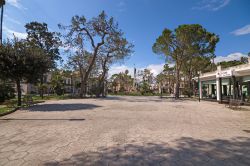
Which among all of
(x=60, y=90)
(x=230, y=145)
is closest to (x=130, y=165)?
(x=230, y=145)

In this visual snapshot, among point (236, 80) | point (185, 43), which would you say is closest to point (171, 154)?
point (236, 80)

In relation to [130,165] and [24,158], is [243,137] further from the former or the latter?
[24,158]

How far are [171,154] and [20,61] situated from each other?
42.4 feet

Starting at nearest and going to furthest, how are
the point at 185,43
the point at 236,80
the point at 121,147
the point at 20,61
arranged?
the point at 121,147
the point at 20,61
the point at 236,80
the point at 185,43

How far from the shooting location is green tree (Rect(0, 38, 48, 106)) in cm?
1252

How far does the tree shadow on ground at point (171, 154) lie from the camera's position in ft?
11.4

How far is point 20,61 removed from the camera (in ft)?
41.9

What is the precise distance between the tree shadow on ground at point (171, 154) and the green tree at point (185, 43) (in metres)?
27.0

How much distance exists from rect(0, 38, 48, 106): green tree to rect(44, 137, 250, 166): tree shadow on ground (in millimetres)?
11580

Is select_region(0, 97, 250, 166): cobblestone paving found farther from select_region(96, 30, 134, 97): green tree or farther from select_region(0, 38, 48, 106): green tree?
select_region(96, 30, 134, 97): green tree

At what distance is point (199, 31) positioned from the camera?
94.6 feet

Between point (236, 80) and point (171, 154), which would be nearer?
point (171, 154)

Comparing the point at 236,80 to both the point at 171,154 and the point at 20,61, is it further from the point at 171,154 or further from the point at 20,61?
the point at 20,61

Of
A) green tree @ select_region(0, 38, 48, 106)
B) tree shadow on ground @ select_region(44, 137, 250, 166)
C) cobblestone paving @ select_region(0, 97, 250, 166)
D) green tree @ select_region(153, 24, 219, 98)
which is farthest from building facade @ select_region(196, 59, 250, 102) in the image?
green tree @ select_region(0, 38, 48, 106)
